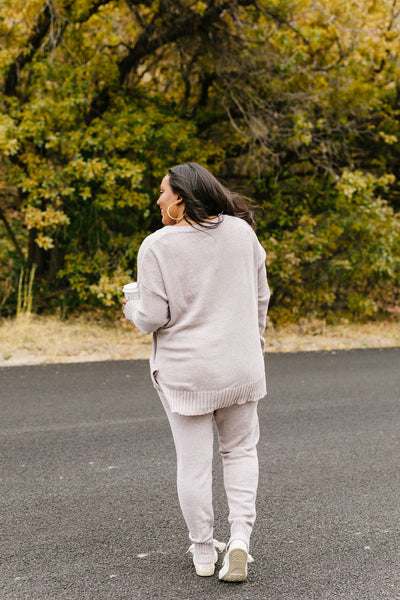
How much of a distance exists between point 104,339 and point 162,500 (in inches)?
275

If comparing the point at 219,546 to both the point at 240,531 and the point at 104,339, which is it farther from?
the point at 104,339

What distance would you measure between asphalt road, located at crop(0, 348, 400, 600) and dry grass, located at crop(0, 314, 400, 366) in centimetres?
233

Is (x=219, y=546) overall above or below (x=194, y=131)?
below

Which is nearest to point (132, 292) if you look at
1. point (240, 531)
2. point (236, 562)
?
point (240, 531)

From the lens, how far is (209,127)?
1245 centimetres

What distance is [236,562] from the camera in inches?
110

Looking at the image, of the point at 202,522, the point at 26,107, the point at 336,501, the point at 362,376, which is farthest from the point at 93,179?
the point at 202,522

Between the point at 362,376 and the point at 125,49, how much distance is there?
24.2 ft

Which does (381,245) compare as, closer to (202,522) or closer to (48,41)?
(48,41)

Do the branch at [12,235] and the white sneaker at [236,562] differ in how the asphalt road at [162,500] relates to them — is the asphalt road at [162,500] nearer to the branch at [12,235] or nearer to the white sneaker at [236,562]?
the white sneaker at [236,562]

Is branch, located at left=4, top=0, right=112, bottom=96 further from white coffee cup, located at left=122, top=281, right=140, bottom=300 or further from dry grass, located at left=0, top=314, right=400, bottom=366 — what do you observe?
white coffee cup, located at left=122, top=281, right=140, bottom=300

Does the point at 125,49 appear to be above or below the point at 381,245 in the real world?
above

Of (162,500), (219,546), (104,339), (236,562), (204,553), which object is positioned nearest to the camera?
(236,562)

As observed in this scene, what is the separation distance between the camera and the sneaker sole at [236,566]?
280 centimetres
